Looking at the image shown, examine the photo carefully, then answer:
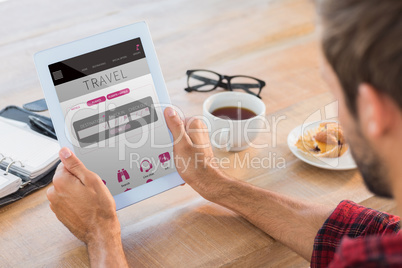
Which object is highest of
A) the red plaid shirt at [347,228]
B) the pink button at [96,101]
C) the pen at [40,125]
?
the pink button at [96,101]

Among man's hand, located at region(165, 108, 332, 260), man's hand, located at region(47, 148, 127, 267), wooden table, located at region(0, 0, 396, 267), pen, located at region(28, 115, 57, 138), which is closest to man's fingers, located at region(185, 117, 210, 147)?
man's hand, located at region(165, 108, 332, 260)

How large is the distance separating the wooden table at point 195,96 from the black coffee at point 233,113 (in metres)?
0.08

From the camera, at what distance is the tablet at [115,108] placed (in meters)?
0.98

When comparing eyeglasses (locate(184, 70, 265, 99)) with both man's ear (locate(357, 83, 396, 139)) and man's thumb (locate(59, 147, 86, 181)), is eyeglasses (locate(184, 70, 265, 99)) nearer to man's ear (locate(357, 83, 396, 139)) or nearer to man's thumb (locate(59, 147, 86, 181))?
man's thumb (locate(59, 147, 86, 181))

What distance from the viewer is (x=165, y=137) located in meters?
1.06

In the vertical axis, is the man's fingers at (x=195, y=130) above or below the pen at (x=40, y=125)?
below

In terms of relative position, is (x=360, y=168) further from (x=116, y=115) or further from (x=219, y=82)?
(x=219, y=82)

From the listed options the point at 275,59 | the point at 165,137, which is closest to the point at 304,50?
the point at 275,59

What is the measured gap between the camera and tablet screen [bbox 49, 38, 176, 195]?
99 centimetres

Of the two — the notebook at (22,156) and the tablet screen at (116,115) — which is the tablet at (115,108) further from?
the notebook at (22,156)

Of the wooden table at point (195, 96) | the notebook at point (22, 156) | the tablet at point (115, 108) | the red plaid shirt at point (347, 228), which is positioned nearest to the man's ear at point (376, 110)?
the red plaid shirt at point (347, 228)

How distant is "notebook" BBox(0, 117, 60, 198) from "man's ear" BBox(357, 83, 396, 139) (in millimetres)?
719

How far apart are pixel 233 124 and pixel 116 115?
0.26 m

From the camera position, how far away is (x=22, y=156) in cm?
111
